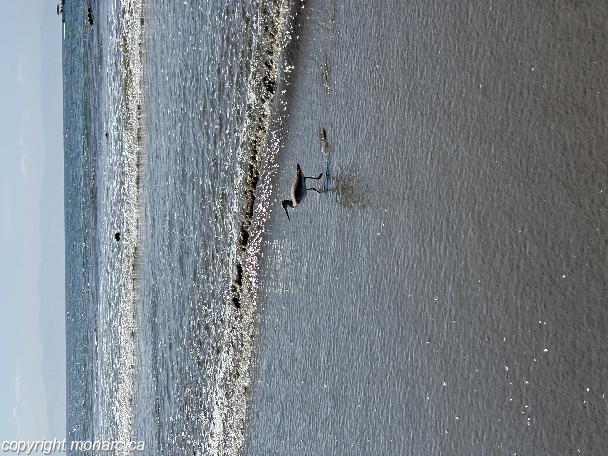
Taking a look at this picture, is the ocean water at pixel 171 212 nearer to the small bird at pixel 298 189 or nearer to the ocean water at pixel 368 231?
the ocean water at pixel 368 231

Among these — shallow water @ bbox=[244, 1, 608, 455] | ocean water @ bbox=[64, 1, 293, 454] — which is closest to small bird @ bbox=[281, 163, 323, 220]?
shallow water @ bbox=[244, 1, 608, 455]

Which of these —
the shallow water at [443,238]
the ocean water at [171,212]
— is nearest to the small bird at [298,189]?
the shallow water at [443,238]

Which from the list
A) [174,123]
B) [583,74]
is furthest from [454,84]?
[174,123]

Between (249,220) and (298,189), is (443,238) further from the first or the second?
(249,220)

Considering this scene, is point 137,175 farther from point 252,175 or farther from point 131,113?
point 252,175

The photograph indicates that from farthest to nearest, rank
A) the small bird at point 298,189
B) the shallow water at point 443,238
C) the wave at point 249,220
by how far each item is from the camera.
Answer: the wave at point 249,220
the small bird at point 298,189
the shallow water at point 443,238

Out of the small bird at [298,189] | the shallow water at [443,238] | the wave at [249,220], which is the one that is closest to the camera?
the shallow water at [443,238]

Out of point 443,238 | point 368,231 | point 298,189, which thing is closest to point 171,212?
point 298,189

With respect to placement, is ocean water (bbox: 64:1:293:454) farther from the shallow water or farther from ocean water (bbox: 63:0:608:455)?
the shallow water

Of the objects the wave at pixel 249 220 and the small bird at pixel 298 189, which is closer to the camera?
the small bird at pixel 298 189
